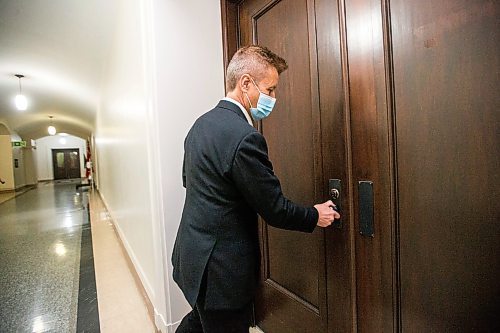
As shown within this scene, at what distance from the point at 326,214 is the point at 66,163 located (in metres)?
26.2

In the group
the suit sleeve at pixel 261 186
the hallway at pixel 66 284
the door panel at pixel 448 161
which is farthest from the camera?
the hallway at pixel 66 284

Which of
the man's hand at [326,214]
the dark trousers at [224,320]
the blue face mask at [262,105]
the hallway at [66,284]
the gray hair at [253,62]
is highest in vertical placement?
the gray hair at [253,62]

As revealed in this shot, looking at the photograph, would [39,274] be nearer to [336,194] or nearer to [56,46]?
[56,46]

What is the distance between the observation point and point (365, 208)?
39.2 inches

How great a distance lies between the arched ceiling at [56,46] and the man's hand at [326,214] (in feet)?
9.19

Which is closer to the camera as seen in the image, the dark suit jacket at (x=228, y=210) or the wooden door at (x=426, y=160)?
the wooden door at (x=426, y=160)

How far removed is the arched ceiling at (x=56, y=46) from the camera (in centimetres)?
294

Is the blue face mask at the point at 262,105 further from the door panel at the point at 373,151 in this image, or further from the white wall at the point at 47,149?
the white wall at the point at 47,149

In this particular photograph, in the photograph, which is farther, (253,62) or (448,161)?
(253,62)

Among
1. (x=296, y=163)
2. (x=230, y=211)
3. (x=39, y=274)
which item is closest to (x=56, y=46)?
(x=39, y=274)

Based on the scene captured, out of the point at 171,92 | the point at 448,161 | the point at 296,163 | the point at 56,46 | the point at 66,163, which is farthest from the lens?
the point at 66,163

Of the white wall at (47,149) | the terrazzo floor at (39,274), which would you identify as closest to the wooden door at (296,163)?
the terrazzo floor at (39,274)

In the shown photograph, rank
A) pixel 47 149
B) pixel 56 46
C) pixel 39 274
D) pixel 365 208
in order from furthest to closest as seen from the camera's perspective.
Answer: pixel 47 149 < pixel 56 46 < pixel 39 274 < pixel 365 208

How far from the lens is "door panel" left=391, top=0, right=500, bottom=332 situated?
687 millimetres
